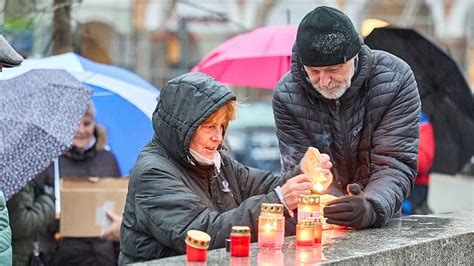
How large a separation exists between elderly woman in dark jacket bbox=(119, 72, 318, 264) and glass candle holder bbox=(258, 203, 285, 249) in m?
0.18

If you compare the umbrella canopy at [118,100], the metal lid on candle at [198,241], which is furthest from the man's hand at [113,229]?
the metal lid on candle at [198,241]

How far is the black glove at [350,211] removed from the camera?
5.05 meters

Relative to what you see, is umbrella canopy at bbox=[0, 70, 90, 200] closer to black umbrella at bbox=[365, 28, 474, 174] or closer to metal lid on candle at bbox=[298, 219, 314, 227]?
black umbrella at bbox=[365, 28, 474, 174]

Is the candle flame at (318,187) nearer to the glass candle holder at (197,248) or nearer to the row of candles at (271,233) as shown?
the row of candles at (271,233)

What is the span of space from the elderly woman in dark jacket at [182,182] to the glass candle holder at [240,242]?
0.34 m

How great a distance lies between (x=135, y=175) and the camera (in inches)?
182

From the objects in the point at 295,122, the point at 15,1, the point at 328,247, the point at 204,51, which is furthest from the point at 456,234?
the point at 204,51

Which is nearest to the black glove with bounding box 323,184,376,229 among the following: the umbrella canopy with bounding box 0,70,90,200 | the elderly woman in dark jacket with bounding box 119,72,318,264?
the elderly woman in dark jacket with bounding box 119,72,318,264

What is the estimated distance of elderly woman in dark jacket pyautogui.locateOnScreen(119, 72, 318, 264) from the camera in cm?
450

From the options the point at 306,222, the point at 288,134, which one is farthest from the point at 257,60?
the point at 306,222

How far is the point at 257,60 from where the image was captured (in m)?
9.50

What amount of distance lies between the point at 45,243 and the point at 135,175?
12.3 feet

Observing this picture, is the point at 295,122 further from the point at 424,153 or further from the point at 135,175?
the point at 424,153

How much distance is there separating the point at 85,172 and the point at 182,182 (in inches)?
153
